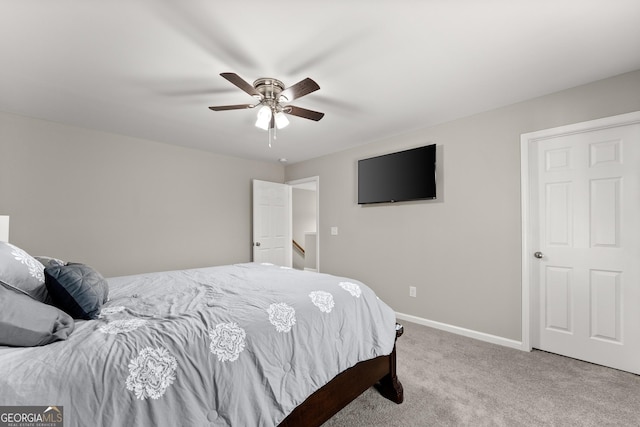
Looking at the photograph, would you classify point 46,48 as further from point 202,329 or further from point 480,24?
point 480,24

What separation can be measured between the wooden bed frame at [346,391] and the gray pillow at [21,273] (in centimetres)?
129

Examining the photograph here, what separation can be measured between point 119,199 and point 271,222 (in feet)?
7.27

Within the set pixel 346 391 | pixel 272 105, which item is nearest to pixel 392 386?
pixel 346 391

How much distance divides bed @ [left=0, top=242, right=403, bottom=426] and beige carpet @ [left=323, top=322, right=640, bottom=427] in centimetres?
19

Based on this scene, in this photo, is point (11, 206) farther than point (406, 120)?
No

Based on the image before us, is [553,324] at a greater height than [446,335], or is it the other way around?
[553,324]

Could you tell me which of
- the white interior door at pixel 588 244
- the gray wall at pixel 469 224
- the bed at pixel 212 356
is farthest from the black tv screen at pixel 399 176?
A: the bed at pixel 212 356

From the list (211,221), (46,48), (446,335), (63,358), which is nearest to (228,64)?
(46,48)

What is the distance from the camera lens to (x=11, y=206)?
9.23 feet

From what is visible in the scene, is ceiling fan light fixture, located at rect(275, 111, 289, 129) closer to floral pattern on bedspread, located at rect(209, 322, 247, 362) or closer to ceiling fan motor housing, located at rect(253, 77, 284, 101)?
ceiling fan motor housing, located at rect(253, 77, 284, 101)

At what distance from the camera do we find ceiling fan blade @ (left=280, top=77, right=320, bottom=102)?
1821 mm

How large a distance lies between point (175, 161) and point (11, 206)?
1725 millimetres

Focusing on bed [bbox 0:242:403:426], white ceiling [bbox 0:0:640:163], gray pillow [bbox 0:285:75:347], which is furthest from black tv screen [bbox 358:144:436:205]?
gray pillow [bbox 0:285:75:347]

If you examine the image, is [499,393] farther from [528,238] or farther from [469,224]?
[469,224]
